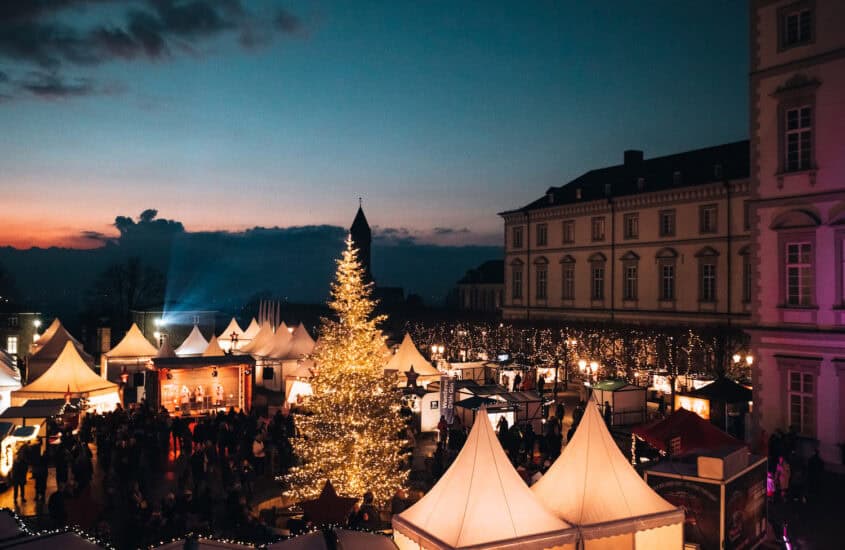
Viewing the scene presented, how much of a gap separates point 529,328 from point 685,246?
10094 millimetres

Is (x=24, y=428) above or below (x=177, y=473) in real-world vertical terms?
above

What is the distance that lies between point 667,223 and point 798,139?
72.8ft

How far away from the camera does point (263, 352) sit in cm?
3097

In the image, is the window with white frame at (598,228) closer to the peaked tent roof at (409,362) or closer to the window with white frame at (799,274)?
the peaked tent roof at (409,362)

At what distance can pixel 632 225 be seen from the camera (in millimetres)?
41531

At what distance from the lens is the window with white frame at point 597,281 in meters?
43.2

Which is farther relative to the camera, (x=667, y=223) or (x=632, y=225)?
(x=632, y=225)

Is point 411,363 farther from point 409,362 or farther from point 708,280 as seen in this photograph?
point 708,280

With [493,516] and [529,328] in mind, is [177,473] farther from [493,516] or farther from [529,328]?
[529,328]

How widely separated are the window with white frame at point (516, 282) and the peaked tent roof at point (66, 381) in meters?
33.3

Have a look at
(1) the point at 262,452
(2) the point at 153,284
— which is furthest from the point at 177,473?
(2) the point at 153,284

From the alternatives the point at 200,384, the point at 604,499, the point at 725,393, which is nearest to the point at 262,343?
the point at 200,384

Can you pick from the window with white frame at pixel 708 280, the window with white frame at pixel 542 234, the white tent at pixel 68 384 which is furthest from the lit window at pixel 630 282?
the white tent at pixel 68 384

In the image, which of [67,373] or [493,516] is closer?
[493,516]
